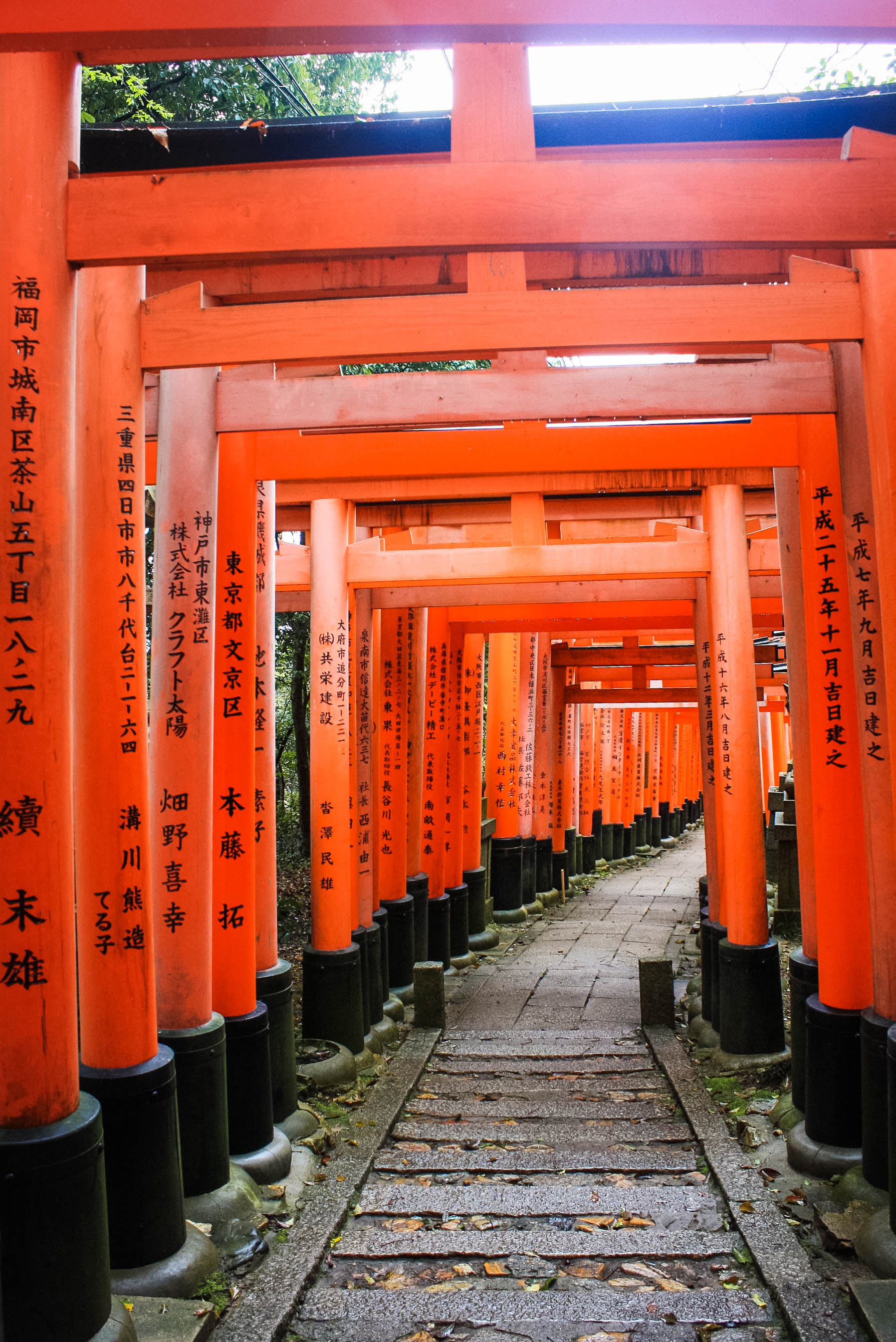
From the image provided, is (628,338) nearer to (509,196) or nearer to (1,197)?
(509,196)

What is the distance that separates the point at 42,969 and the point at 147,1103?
92cm

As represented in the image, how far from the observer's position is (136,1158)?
160 inches

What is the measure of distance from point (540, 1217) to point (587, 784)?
18617 mm

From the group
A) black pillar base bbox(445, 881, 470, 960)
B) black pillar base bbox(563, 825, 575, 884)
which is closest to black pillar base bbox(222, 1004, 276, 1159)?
black pillar base bbox(445, 881, 470, 960)

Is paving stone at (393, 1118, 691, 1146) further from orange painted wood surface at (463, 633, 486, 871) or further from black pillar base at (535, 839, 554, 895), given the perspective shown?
black pillar base at (535, 839, 554, 895)

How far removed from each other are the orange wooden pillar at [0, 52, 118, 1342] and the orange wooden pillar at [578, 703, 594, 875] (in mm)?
19533

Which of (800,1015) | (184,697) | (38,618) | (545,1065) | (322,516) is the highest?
(322,516)

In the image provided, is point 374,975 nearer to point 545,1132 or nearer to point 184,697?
point 545,1132

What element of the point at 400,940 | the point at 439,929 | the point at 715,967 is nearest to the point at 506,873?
the point at 439,929

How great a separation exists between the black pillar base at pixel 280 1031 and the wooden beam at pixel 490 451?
2902mm

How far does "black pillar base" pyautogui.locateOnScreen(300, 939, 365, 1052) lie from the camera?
7680 millimetres

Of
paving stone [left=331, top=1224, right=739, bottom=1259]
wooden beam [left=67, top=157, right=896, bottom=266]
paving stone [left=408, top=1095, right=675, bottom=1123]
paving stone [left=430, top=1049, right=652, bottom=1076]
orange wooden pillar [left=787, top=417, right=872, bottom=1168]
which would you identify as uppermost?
wooden beam [left=67, top=157, right=896, bottom=266]

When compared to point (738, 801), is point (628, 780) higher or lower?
lower

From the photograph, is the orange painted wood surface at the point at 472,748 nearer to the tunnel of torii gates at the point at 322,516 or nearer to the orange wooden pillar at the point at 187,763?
the tunnel of torii gates at the point at 322,516
